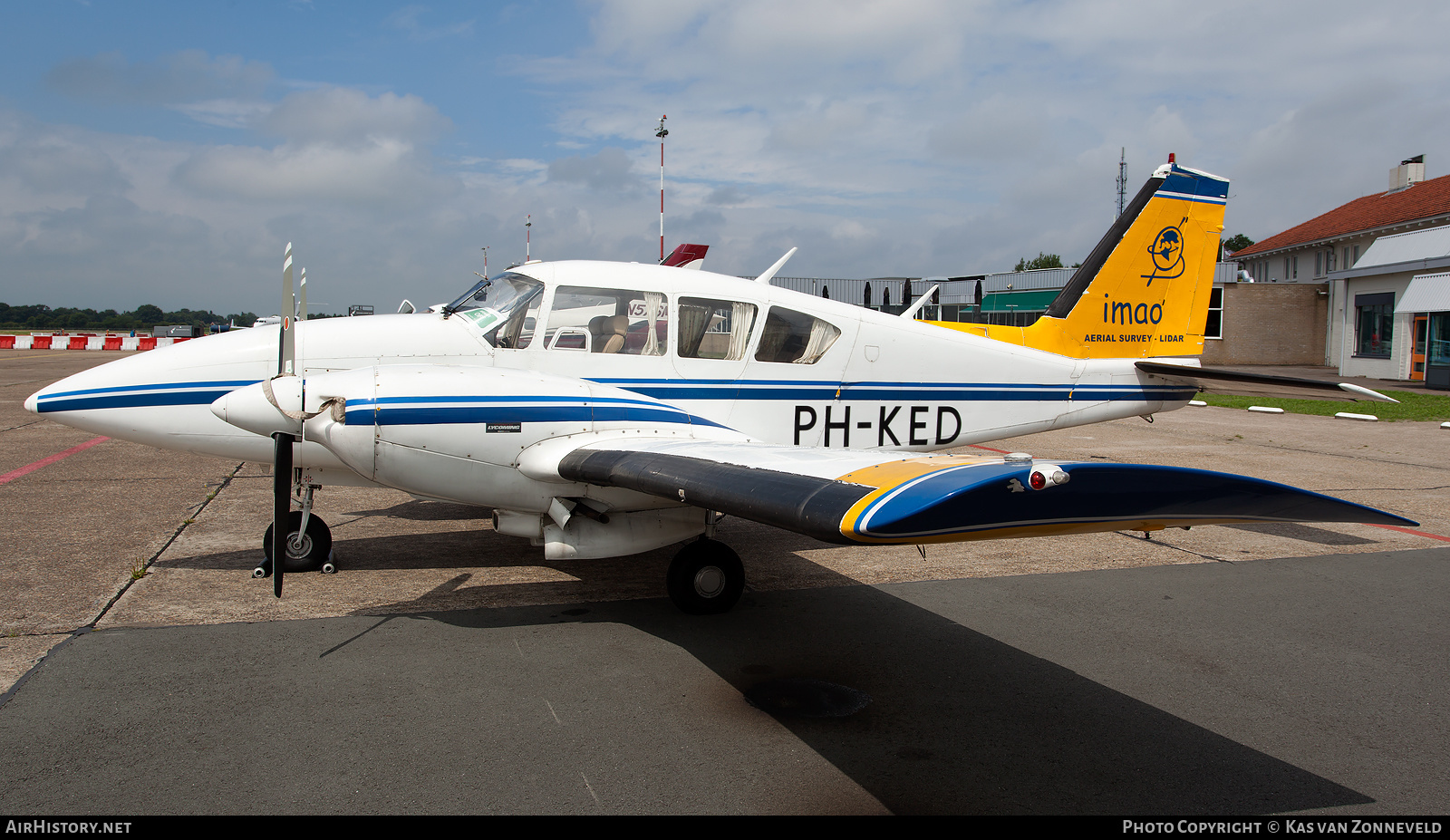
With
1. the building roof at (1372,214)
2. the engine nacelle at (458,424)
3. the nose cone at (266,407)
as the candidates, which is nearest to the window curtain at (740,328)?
the engine nacelle at (458,424)

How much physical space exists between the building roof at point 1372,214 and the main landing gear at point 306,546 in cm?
3935

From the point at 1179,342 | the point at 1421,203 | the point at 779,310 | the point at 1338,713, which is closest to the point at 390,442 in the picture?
the point at 779,310

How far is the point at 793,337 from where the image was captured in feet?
23.3

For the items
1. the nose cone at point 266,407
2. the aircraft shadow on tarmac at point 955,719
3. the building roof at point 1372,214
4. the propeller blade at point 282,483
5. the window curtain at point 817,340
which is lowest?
the aircraft shadow on tarmac at point 955,719

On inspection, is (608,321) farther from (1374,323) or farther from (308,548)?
(1374,323)

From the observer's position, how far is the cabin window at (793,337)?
23.0 ft

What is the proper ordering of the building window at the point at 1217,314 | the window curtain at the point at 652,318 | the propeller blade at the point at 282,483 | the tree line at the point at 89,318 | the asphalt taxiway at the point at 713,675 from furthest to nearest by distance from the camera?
the tree line at the point at 89,318
the building window at the point at 1217,314
the window curtain at the point at 652,318
the propeller blade at the point at 282,483
the asphalt taxiway at the point at 713,675

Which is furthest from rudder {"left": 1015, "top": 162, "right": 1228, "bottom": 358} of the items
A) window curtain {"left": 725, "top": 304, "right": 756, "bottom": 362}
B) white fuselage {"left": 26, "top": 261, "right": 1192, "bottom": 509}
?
window curtain {"left": 725, "top": 304, "right": 756, "bottom": 362}

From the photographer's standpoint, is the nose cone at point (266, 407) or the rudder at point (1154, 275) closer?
the nose cone at point (266, 407)

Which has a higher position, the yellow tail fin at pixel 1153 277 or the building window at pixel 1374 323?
the building window at pixel 1374 323

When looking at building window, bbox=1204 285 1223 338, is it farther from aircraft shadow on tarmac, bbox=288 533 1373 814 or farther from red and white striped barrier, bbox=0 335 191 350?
red and white striped barrier, bbox=0 335 191 350

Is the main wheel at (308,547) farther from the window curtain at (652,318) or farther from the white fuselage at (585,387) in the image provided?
the window curtain at (652,318)

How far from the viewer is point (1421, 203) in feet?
112

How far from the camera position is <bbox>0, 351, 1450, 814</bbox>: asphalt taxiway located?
11.8 feet
